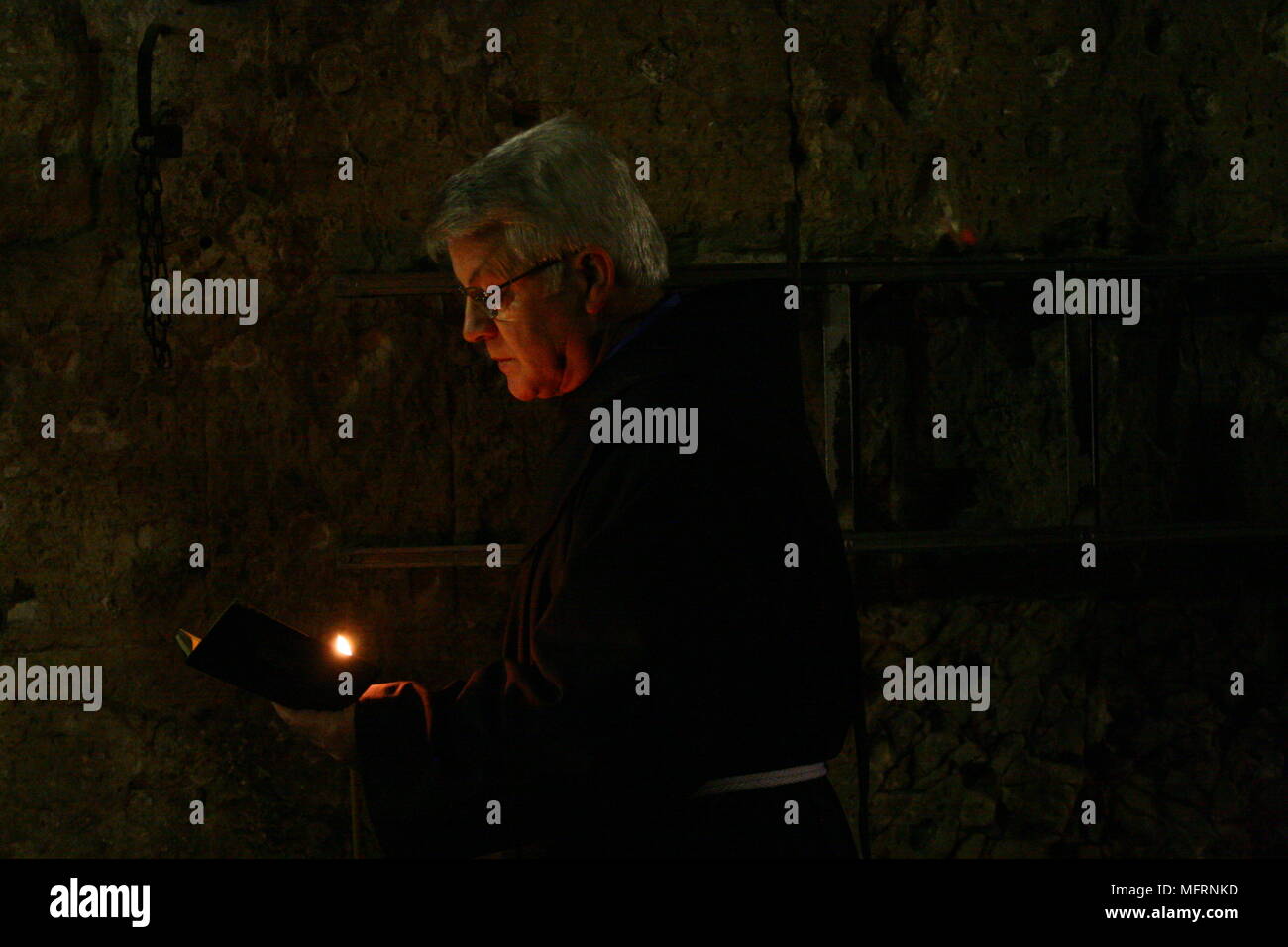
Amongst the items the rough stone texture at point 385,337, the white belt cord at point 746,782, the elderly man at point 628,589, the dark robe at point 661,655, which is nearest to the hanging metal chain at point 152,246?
the rough stone texture at point 385,337

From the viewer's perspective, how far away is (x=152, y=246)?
3090 millimetres

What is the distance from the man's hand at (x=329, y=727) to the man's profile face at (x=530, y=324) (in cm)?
64

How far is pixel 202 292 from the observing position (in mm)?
3096

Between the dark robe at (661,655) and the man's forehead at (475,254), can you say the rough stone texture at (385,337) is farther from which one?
the dark robe at (661,655)

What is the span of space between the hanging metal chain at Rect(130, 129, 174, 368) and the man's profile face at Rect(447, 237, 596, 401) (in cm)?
137

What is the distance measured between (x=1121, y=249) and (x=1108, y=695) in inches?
47.9

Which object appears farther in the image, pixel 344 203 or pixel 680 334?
pixel 344 203

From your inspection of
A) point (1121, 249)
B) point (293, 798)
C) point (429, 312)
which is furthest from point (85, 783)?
point (1121, 249)

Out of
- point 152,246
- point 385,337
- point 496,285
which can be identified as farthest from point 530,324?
point 152,246

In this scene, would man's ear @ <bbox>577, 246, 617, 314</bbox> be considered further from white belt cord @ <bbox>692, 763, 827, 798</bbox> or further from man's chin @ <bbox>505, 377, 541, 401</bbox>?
white belt cord @ <bbox>692, 763, 827, 798</bbox>

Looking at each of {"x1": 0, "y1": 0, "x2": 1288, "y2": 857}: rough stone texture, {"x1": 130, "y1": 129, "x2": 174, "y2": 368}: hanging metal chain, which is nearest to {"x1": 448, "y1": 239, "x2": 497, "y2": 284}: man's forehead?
{"x1": 0, "y1": 0, "x2": 1288, "y2": 857}: rough stone texture

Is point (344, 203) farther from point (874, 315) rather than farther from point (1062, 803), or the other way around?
point (1062, 803)

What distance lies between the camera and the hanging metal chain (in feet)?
9.96

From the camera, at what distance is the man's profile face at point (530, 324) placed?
198 cm
